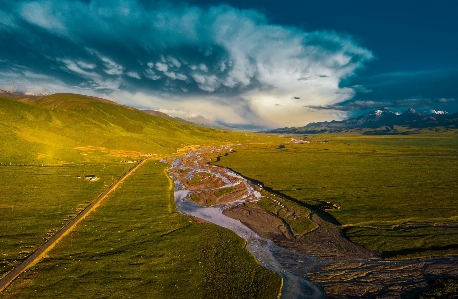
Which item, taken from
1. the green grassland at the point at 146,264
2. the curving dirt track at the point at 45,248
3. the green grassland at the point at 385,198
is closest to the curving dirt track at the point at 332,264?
the green grassland at the point at 385,198

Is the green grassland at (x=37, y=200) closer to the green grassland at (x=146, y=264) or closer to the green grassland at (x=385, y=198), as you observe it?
the green grassland at (x=146, y=264)

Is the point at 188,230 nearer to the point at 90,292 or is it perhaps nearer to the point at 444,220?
the point at 90,292

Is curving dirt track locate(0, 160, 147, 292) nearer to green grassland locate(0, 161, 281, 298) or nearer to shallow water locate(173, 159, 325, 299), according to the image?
green grassland locate(0, 161, 281, 298)

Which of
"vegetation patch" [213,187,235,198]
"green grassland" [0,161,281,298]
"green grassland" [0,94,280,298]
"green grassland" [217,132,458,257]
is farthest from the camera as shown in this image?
"vegetation patch" [213,187,235,198]

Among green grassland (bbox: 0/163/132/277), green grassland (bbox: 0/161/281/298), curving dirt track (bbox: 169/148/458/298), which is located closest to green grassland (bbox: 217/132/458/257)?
curving dirt track (bbox: 169/148/458/298)

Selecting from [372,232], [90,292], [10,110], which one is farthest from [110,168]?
[10,110]

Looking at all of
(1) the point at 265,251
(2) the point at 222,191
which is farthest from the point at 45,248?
(2) the point at 222,191

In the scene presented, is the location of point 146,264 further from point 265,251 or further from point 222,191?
point 222,191
